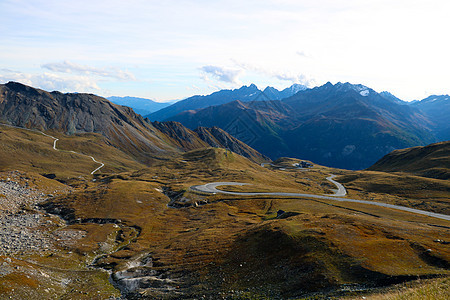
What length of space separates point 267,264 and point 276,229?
14.0 m

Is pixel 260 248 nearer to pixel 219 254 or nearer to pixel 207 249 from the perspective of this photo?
pixel 219 254

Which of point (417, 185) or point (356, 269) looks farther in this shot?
point (417, 185)

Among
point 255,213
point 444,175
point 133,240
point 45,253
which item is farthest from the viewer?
point 444,175

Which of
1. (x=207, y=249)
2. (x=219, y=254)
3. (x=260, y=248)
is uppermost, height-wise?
(x=260, y=248)

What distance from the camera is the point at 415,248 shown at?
47.6 metres

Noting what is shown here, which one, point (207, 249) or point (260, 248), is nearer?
point (260, 248)

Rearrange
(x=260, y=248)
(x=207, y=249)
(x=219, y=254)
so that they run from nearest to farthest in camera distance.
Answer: (x=260, y=248) < (x=219, y=254) < (x=207, y=249)

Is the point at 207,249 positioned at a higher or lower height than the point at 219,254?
lower

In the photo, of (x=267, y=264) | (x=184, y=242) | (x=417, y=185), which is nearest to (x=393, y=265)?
(x=267, y=264)

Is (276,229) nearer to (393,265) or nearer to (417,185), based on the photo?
(393,265)

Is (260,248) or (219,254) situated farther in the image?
(219,254)

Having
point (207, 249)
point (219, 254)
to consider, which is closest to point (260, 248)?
point (219, 254)

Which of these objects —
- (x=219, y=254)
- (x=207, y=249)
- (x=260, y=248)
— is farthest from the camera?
(x=207, y=249)

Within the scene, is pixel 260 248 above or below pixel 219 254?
above
